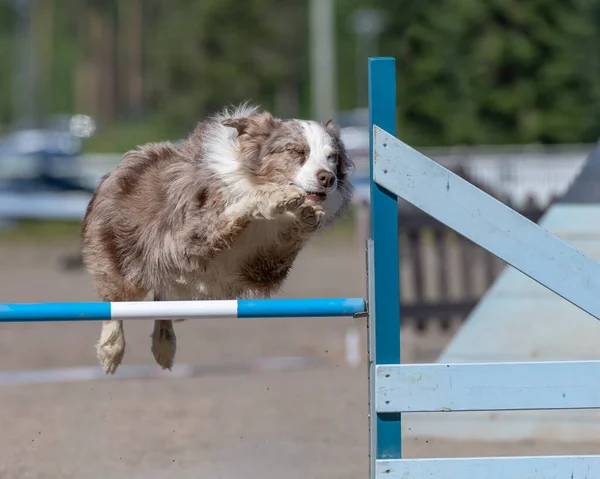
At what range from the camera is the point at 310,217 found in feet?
15.4

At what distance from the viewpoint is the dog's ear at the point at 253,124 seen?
16.1ft

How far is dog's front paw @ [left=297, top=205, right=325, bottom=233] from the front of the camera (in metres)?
4.64

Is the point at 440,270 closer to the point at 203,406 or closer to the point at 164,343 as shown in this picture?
the point at 203,406

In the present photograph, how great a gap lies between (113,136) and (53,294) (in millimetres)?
26290

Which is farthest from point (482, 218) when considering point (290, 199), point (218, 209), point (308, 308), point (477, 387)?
point (218, 209)

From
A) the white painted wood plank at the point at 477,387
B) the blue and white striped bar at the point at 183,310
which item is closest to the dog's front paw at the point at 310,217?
the blue and white striped bar at the point at 183,310

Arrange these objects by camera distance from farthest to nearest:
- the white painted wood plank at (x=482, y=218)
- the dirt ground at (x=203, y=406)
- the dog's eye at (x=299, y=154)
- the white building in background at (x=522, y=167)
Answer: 1. the white building in background at (x=522, y=167)
2. the dirt ground at (x=203, y=406)
3. the dog's eye at (x=299, y=154)
4. the white painted wood plank at (x=482, y=218)

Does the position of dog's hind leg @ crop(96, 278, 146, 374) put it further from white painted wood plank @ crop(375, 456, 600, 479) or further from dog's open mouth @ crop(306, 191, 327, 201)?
white painted wood plank @ crop(375, 456, 600, 479)

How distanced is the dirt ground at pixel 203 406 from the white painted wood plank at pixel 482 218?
2159mm

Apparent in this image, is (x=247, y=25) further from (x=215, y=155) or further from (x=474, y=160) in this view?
(x=215, y=155)

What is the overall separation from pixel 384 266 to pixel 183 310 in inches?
31.2

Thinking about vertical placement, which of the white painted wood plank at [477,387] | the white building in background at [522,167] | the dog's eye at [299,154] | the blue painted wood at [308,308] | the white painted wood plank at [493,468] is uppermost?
the white building in background at [522,167]

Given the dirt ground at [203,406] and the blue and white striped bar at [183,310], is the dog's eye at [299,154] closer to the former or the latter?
the blue and white striped bar at [183,310]

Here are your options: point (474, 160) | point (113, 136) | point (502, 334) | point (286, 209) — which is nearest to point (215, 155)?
point (286, 209)
